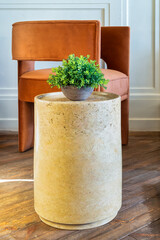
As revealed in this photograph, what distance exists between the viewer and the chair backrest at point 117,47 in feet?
7.84

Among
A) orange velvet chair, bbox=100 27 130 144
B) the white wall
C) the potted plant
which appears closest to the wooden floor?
orange velvet chair, bbox=100 27 130 144

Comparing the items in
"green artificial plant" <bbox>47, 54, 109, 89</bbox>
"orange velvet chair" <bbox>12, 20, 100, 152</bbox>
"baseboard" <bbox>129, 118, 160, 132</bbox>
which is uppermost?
"orange velvet chair" <bbox>12, 20, 100, 152</bbox>

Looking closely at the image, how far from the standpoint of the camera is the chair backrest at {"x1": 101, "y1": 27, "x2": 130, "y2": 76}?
2.39 metres

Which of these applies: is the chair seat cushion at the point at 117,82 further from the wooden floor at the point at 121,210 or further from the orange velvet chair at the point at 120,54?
the wooden floor at the point at 121,210

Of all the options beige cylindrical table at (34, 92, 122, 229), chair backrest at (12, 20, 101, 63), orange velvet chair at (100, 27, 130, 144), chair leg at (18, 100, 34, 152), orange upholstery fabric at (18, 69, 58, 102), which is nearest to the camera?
beige cylindrical table at (34, 92, 122, 229)

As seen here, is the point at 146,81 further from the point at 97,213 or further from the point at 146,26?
the point at 97,213

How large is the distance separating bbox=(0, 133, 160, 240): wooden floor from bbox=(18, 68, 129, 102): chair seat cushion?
379 mm

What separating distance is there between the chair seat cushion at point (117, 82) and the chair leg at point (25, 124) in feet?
1.68

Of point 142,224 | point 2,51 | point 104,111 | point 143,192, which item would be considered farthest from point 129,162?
point 2,51

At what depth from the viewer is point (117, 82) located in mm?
2145

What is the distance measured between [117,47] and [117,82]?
378 mm

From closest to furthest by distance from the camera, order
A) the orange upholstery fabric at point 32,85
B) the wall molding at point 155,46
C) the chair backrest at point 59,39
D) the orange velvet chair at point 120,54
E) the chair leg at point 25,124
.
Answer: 1. the chair backrest at point 59,39
2. the orange upholstery fabric at point 32,85
3. the chair leg at point 25,124
4. the orange velvet chair at point 120,54
5. the wall molding at point 155,46

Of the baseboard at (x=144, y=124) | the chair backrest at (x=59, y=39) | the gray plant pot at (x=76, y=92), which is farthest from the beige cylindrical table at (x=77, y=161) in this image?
the baseboard at (x=144, y=124)

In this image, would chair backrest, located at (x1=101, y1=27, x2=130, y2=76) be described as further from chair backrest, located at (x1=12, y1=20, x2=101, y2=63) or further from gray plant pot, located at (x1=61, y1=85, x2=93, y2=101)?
gray plant pot, located at (x1=61, y1=85, x2=93, y2=101)
